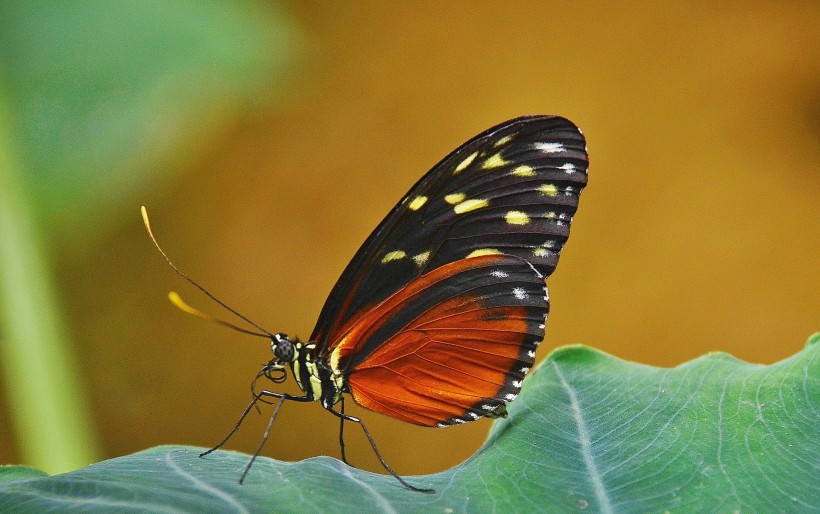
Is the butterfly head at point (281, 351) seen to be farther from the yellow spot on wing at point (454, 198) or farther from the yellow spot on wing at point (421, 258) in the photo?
the yellow spot on wing at point (454, 198)

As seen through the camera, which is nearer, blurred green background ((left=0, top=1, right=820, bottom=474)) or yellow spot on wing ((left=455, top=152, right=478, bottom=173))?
yellow spot on wing ((left=455, top=152, right=478, bottom=173))

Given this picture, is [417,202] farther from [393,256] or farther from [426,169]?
[426,169]

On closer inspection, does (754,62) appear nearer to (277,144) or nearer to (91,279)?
(277,144)

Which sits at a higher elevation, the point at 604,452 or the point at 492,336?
the point at 492,336

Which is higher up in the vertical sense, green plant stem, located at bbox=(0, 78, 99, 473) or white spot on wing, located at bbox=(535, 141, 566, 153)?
white spot on wing, located at bbox=(535, 141, 566, 153)

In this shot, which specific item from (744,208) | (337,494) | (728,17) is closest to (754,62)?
(728,17)

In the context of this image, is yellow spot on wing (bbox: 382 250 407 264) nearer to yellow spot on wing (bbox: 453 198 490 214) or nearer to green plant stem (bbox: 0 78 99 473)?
yellow spot on wing (bbox: 453 198 490 214)

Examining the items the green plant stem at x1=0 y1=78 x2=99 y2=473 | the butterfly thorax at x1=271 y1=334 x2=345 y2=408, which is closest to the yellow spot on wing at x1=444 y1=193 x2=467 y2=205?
the butterfly thorax at x1=271 y1=334 x2=345 y2=408
